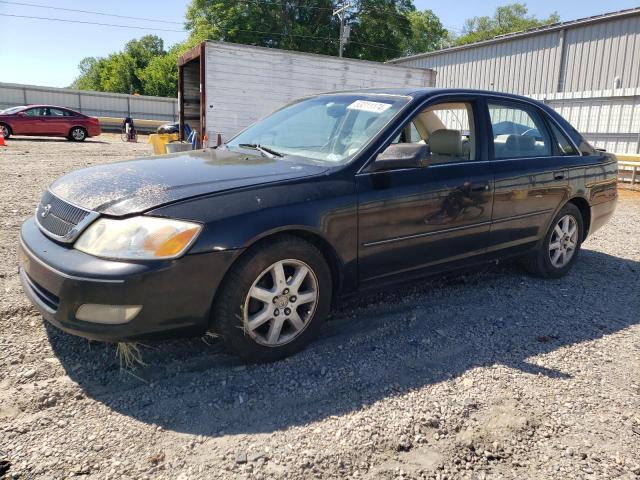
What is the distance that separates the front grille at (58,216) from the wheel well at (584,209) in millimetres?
4284

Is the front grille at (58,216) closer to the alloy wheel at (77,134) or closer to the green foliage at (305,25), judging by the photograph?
the alloy wheel at (77,134)

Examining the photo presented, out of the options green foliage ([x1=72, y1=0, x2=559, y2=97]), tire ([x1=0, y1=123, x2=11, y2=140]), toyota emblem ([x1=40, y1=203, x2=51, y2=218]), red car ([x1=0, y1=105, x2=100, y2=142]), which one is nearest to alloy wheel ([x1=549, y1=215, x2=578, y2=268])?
toyota emblem ([x1=40, y1=203, x2=51, y2=218])

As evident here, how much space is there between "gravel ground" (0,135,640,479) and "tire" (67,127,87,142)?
2078 centimetres

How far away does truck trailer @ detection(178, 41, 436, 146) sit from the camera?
33.2ft

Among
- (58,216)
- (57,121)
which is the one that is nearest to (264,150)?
(58,216)

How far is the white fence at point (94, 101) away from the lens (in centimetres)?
3319

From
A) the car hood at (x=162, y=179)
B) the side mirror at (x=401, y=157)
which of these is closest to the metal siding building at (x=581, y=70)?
the side mirror at (x=401, y=157)

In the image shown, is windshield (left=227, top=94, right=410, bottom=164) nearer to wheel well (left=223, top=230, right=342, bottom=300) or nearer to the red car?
wheel well (left=223, top=230, right=342, bottom=300)

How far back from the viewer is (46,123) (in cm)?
2184

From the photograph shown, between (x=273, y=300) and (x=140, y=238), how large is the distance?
0.82m

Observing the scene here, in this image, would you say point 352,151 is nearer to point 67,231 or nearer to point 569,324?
point 67,231

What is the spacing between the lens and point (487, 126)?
424 centimetres

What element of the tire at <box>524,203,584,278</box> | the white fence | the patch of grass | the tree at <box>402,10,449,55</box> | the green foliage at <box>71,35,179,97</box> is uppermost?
the tree at <box>402,10,449,55</box>

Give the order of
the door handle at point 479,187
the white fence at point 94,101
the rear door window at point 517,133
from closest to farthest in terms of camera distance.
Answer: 1. the door handle at point 479,187
2. the rear door window at point 517,133
3. the white fence at point 94,101
